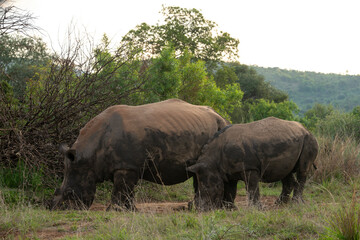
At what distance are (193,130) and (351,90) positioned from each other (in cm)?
7825

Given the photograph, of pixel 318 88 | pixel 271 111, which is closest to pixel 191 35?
pixel 271 111

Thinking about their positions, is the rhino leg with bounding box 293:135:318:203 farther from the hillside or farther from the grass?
the hillside

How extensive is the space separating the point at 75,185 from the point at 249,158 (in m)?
2.84

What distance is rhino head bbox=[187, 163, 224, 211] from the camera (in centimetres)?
709

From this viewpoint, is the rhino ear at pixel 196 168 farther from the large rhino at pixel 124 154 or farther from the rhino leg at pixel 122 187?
the rhino leg at pixel 122 187

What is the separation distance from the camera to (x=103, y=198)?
9125 mm

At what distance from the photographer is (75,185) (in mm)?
7152

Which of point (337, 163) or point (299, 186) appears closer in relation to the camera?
point (299, 186)

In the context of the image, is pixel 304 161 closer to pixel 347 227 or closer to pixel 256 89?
pixel 347 227

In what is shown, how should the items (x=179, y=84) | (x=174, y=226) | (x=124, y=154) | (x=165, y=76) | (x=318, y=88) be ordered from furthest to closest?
(x=318, y=88)
(x=179, y=84)
(x=165, y=76)
(x=124, y=154)
(x=174, y=226)

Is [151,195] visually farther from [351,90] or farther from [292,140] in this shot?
[351,90]

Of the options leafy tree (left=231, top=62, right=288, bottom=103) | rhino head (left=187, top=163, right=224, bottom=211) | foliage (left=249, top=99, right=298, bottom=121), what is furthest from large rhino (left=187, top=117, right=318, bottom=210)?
leafy tree (left=231, top=62, right=288, bottom=103)

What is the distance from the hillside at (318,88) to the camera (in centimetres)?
7419

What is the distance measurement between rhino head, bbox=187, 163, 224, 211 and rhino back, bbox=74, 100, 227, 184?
1.45 ft
